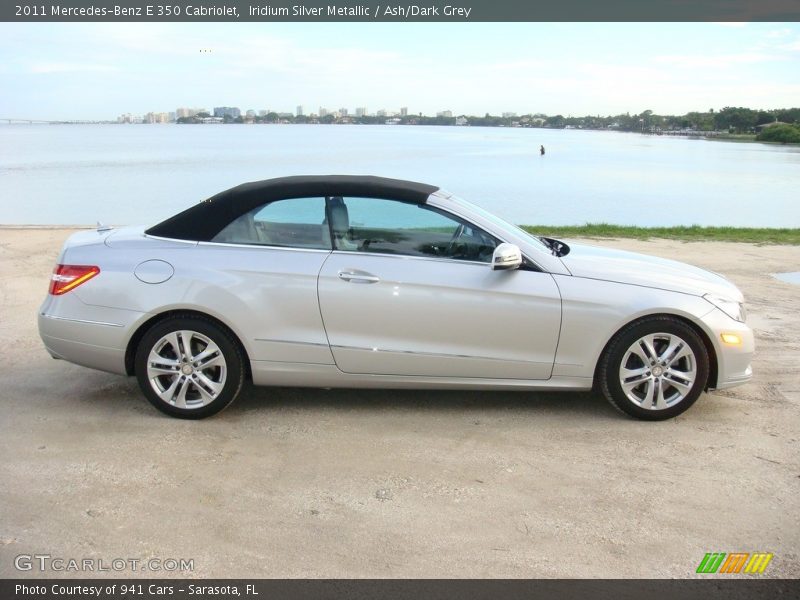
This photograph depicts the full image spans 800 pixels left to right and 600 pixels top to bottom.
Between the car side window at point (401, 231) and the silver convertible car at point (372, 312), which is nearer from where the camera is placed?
the silver convertible car at point (372, 312)

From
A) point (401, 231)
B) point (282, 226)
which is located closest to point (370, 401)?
point (401, 231)

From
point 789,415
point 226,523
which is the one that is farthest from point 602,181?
point 226,523

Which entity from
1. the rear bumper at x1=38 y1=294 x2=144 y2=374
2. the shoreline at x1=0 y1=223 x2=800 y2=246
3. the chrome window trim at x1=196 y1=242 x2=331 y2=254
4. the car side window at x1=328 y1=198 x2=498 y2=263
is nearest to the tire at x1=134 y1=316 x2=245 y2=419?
the rear bumper at x1=38 y1=294 x2=144 y2=374

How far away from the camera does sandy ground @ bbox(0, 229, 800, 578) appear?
130 inches

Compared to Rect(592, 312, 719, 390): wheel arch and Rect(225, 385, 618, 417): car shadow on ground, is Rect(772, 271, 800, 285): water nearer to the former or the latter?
Rect(592, 312, 719, 390): wheel arch

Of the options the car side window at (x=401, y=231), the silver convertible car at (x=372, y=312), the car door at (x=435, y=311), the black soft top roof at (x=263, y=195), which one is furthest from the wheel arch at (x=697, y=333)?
the black soft top roof at (x=263, y=195)

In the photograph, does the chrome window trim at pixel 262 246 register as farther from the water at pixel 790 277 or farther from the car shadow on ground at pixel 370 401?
the water at pixel 790 277

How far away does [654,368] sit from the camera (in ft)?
15.8

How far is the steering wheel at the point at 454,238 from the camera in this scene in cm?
489

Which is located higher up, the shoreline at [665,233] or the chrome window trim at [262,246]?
the chrome window trim at [262,246]

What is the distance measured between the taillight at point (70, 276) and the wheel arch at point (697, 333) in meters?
3.35

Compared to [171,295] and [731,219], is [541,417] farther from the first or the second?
[731,219]

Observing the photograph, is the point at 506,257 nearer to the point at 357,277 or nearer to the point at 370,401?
the point at 357,277

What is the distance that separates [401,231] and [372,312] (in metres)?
0.60
